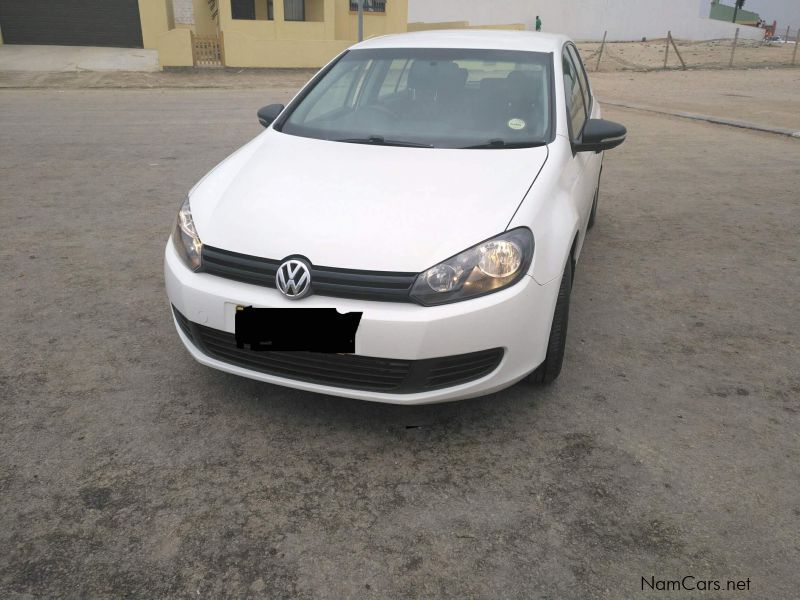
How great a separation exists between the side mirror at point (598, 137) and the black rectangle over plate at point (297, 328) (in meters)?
1.82

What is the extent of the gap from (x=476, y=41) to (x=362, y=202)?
1.92 m

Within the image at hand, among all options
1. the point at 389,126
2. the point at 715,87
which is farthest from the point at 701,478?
the point at 715,87

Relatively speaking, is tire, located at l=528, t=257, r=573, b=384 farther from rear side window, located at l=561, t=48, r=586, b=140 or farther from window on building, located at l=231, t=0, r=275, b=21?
window on building, located at l=231, t=0, r=275, b=21

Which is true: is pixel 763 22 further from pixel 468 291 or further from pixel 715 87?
pixel 468 291

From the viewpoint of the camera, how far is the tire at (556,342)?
2.90 m

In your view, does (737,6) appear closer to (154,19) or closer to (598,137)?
(154,19)

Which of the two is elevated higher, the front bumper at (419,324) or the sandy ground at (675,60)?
Answer: the front bumper at (419,324)

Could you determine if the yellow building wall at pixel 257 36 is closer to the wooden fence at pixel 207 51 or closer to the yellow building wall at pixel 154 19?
the yellow building wall at pixel 154 19

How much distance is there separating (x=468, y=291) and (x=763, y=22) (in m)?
74.9

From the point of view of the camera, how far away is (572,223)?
306 centimetres

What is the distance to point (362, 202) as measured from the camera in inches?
111

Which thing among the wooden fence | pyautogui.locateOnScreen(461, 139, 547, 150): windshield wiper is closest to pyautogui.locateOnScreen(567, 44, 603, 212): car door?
pyautogui.locateOnScreen(461, 139, 547, 150): windshield wiper

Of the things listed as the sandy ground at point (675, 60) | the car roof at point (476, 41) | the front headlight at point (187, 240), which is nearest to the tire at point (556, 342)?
the front headlight at point (187, 240)

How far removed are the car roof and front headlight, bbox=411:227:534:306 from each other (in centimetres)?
191
